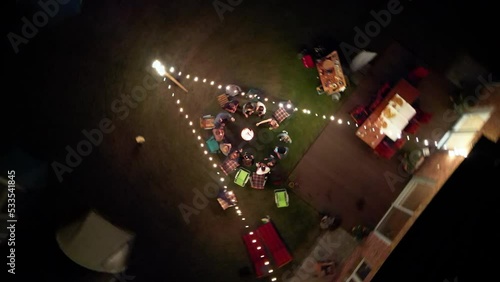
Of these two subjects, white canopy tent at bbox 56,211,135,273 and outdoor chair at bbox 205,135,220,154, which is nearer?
white canopy tent at bbox 56,211,135,273

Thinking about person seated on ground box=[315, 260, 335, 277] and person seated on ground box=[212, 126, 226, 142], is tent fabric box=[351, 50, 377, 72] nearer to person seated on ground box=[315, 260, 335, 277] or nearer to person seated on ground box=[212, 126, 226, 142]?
person seated on ground box=[212, 126, 226, 142]

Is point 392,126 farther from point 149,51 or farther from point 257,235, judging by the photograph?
point 149,51

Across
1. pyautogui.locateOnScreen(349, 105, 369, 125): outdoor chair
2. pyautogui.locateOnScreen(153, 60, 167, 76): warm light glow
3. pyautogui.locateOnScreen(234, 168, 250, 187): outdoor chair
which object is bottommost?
pyautogui.locateOnScreen(234, 168, 250, 187): outdoor chair

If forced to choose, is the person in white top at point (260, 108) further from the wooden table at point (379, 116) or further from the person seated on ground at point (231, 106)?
the wooden table at point (379, 116)

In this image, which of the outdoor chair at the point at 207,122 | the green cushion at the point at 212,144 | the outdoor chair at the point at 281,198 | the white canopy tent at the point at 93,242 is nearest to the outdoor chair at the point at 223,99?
the outdoor chair at the point at 207,122

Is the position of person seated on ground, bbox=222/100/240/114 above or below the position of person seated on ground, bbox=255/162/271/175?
above

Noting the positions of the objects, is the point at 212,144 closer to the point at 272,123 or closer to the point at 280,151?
the point at 272,123

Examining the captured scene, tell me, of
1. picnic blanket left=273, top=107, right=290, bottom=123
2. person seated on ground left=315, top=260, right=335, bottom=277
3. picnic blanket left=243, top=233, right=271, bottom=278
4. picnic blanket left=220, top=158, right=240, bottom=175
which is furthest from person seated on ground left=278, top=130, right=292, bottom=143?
person seated on ground left=315, top=260, right=335, bottom=277
